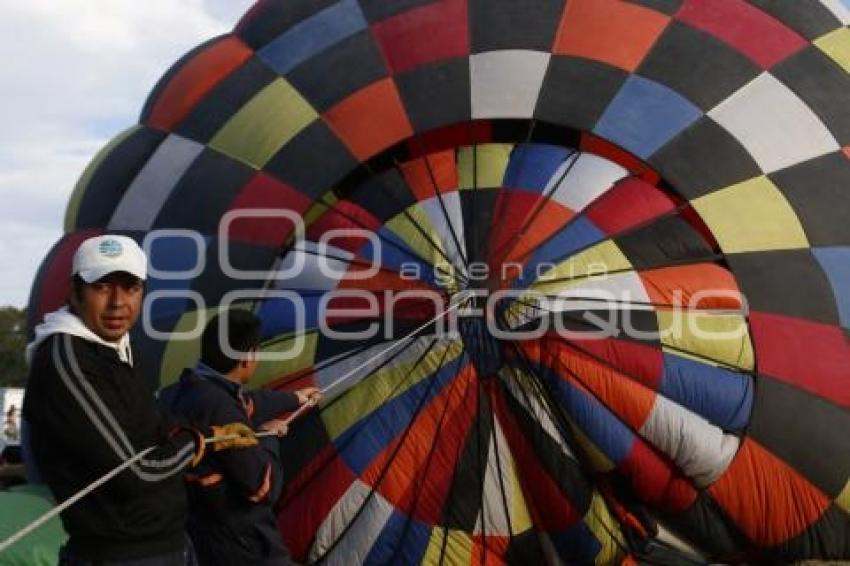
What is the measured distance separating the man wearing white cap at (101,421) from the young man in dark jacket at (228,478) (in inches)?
24.2

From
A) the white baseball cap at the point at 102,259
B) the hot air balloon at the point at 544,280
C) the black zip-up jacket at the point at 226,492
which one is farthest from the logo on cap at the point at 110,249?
the hot air balloon at the point at 544,280

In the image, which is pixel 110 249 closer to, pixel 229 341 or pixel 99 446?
pixel 99 446

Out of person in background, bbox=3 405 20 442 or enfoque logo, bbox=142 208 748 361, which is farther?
person in background, bbox=3 405 20 442

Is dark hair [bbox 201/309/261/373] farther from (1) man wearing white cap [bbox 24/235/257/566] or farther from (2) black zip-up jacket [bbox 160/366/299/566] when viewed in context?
(1) man wearing white cap [bbox 24/235/257/566]

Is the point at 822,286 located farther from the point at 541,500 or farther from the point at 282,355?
the point at 282,355

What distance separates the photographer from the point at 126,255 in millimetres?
2041

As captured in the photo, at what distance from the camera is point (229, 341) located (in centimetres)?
288

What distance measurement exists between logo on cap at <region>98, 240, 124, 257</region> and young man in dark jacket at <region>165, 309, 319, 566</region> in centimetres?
80

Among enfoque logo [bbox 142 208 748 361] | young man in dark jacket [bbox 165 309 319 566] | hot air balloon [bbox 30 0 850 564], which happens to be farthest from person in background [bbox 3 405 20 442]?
young man in dark jacket [bbox 165 309 319 566]

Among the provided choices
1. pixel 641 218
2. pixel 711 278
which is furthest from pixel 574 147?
pixel 711 278

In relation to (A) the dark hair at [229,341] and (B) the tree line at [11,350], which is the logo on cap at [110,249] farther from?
(B) the tree line at [11,350]

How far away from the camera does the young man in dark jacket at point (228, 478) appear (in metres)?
2.75

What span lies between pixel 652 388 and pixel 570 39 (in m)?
1.53

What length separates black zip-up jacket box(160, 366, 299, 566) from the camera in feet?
8.96
